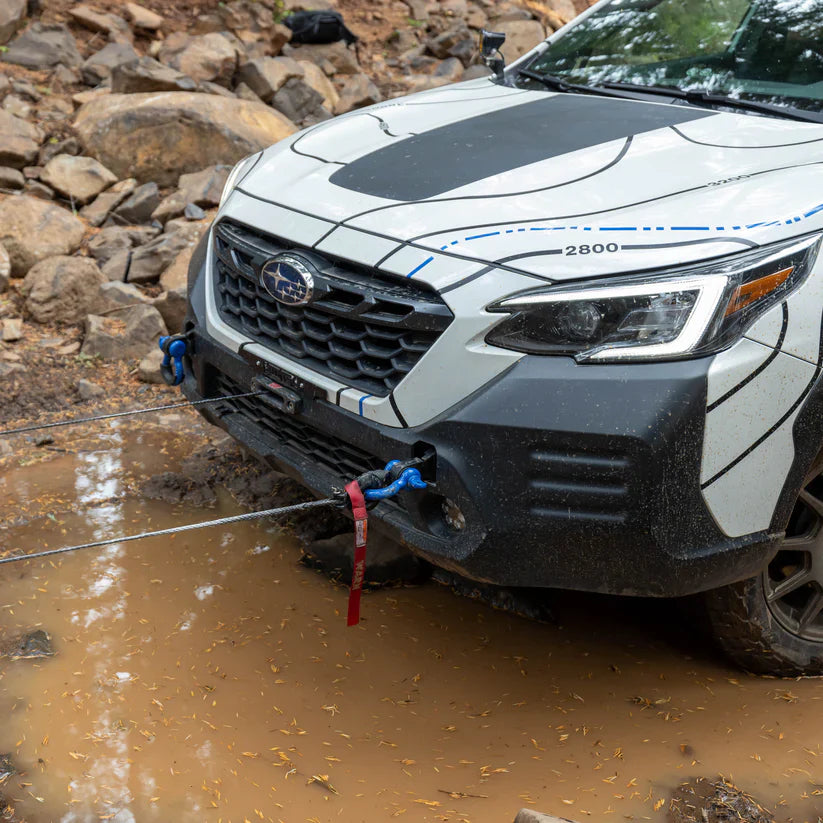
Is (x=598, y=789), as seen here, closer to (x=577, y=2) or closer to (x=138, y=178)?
(x=138, y=178)

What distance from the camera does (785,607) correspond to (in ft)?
9.40

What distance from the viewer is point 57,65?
766cm

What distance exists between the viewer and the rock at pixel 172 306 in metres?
4.90

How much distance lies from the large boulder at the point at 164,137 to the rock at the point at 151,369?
90.4 inches

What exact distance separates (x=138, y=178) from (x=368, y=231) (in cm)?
443

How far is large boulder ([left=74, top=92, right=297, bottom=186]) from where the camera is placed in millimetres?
6461

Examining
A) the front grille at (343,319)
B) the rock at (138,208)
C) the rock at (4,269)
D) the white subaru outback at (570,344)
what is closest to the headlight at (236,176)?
the white subaru outback at (570,344)

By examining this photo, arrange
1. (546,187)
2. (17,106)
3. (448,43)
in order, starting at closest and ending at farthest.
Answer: (546,187)
(17,106)
(448,43)

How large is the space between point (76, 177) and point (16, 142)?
1.53 feet

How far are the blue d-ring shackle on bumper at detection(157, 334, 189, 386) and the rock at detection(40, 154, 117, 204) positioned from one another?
342 centimetres

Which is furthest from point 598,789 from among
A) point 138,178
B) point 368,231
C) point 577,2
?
point 577,2

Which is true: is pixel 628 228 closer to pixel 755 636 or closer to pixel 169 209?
pixel 755 636

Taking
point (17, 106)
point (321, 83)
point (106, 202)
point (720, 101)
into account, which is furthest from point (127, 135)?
point (720, 101)

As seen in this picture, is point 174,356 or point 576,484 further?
point 174,356
